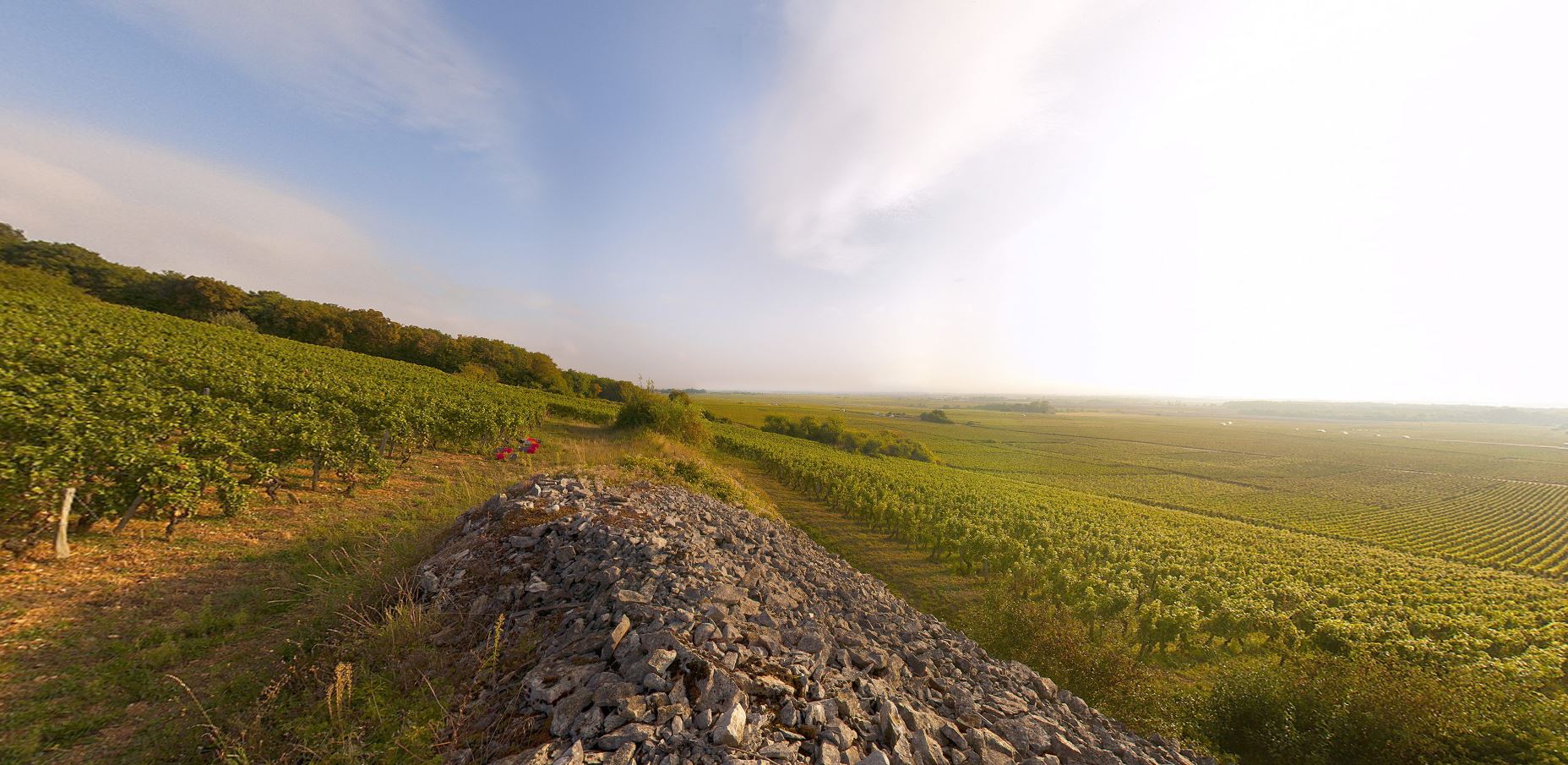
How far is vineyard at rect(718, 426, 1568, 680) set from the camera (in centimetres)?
1692

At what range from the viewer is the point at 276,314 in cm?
5084

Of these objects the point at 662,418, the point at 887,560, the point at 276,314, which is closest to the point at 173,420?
the point at 887,560

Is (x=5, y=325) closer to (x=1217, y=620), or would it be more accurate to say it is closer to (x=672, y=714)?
(x=672, y=714)

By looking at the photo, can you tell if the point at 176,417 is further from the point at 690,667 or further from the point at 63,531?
the point at 690,667

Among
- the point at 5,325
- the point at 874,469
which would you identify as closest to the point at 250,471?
the point at 5,325

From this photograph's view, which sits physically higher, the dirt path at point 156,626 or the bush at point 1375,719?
the dirt path at point 156,626

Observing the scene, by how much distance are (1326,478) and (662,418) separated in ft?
329

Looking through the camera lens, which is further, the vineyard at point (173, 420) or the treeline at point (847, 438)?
the treeline at point (847, 438)

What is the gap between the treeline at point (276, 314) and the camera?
46312 millimetres

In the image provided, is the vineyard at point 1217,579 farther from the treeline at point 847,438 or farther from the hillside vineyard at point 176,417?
the treeline at point 847,438

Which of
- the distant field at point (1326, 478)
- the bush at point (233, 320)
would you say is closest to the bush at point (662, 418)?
the distant field at point (1326, 478)

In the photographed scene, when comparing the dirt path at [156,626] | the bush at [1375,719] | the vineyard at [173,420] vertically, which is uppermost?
the vineyard at [173,420]

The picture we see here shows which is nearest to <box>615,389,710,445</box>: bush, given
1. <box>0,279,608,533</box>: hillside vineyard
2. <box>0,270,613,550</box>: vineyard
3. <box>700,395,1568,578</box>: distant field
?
<box>0,270,613,550</box>: vineyard

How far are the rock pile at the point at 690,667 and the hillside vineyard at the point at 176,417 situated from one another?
18.4ft
